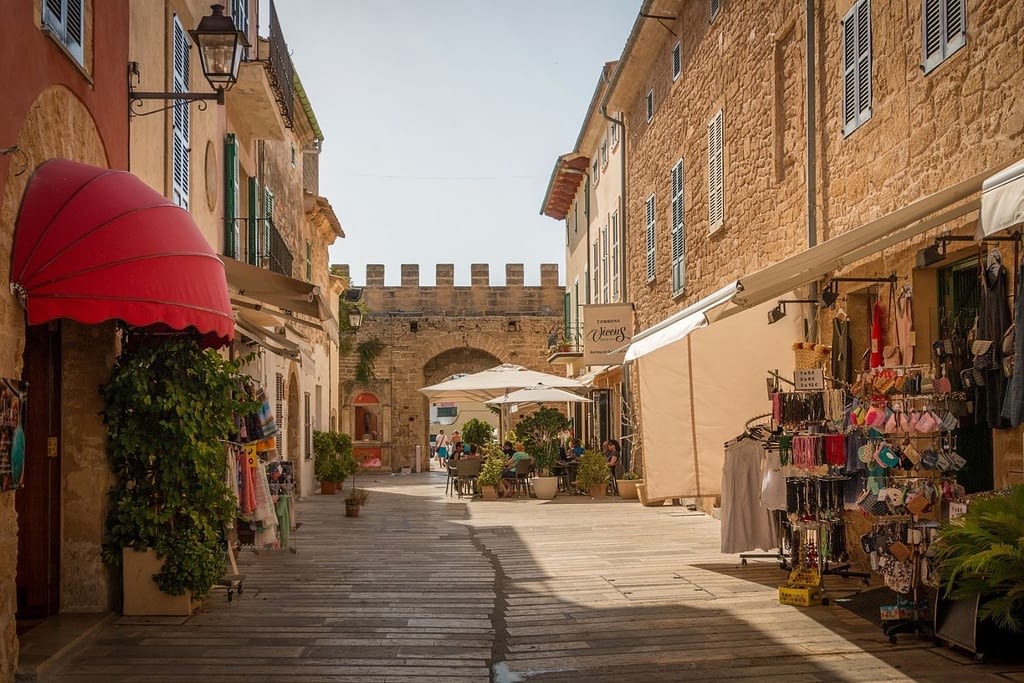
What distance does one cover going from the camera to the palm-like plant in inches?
208

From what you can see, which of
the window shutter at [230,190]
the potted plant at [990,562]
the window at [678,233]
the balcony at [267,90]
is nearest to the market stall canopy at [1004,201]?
the potted plant at [990,562]

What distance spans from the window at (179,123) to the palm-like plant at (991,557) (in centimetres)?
714

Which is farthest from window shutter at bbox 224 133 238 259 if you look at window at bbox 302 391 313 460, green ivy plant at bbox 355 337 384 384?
green ivy plant at bbox 355 337 384 384

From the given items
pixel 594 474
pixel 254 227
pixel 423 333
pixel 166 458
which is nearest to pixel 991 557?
pixel 166 458

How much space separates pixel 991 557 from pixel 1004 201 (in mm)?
1858

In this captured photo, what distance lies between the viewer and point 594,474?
1886cm

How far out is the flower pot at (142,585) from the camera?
23.6 feet

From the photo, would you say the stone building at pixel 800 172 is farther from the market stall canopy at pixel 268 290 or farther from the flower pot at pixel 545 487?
the flower pot at pixel 545 487

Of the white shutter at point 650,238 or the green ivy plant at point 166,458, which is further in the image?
the white shutter at point 650,238

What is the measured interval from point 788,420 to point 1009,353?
255 cm

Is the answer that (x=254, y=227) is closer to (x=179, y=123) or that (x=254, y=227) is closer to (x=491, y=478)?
(x=179, y=123)

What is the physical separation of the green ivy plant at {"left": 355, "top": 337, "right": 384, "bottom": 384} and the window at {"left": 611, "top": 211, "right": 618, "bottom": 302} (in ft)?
39.8

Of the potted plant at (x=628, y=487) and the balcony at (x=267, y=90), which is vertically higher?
the balcony at (x=267, y=90)

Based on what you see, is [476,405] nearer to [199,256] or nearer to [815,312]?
[815,312]
